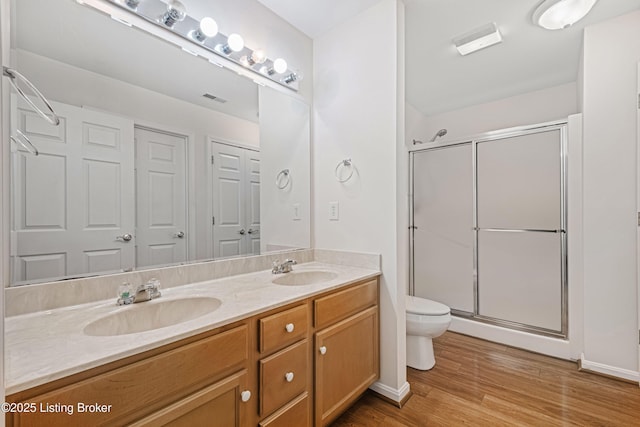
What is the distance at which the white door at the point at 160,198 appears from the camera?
1375 mm

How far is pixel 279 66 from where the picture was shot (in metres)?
1.90

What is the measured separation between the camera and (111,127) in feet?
4.24

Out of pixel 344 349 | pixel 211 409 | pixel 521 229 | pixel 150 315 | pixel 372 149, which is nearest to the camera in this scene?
pixel 211 409

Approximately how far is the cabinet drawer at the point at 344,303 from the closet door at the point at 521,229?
1.61 m

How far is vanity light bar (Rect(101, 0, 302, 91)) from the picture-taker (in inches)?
53.5

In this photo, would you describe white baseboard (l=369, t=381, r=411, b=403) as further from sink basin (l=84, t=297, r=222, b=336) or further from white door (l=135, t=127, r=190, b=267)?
white door (l=135, t=127, r=190, b=267)

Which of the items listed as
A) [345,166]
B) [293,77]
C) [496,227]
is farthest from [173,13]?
[496,227]

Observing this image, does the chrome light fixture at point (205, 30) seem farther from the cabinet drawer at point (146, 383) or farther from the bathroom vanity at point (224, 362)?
the cabinet drawer at point (146, 383)

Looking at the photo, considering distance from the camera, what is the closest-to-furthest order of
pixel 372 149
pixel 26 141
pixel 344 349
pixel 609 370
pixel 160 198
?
pixel 26 141 < pixel 160 198 < pixel 344 349 < pixel 372 149 < pixel 609 370

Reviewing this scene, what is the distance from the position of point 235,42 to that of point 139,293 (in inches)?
54.8

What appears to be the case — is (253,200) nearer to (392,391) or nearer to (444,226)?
(392,391)

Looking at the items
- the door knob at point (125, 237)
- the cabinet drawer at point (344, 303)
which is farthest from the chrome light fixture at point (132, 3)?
the cabinet drawer at point (344, 303)

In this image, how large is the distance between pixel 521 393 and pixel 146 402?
2124 millimetres

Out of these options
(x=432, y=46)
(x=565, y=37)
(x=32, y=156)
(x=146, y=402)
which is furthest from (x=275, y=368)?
(x=565, y=37)
